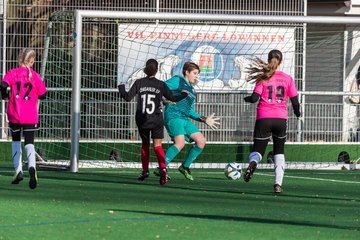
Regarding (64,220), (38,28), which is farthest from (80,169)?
(64,220)

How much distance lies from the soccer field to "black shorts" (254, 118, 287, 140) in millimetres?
704

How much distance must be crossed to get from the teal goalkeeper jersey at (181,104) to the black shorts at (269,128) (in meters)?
2.57

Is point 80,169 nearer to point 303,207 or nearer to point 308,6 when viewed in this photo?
point 303,207

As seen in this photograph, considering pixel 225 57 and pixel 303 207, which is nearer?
pixel 303 207

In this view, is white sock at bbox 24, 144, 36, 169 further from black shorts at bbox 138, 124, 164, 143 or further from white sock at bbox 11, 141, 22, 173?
black shorts at bbox 138, 124, 164, 143

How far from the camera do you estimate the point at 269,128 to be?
45.0 feet

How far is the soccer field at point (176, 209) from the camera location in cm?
873

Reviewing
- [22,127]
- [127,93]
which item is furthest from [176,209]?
[127,93]

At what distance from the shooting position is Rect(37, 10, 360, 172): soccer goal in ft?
65.7

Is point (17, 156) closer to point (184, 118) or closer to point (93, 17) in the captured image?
point (184, 118)

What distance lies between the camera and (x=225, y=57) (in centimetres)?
2309

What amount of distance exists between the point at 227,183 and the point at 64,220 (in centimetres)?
627

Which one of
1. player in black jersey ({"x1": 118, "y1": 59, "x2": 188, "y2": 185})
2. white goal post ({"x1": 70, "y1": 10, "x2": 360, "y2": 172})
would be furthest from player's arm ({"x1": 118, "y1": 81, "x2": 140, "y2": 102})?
white goal post ({"x1": 70, "y1": 10, "x2": 360, "y2": 172})

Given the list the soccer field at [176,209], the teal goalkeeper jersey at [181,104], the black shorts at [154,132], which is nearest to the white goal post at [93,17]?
the soccer field at [176,209]
